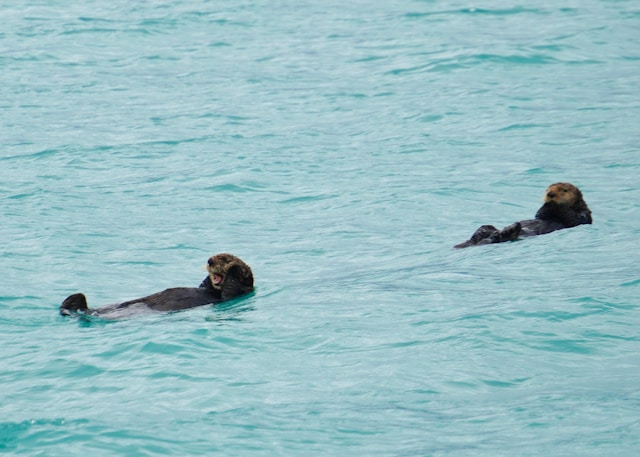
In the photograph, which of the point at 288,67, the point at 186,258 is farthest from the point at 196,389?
the point at 288,67

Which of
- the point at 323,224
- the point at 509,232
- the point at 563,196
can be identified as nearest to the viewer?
the point at 509,232

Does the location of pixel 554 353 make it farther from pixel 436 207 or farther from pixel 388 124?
pixel 388 124

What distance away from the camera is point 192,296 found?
25.6ft

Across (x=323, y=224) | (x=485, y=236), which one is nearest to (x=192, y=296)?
(x=485, y=236)

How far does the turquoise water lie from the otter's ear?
0.51 feet

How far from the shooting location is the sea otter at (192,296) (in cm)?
754

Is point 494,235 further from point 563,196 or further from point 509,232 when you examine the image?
point 563,196

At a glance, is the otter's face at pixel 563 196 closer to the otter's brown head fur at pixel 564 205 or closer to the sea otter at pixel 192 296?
the otter's brown head fur at pixel 564 205

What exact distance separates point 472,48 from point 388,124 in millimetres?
4414

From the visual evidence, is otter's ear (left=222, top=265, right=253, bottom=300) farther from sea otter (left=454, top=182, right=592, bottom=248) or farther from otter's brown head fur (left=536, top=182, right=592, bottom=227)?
otter's brown head fur (left=536, top=182, right=592, bottom=227)

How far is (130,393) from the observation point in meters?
6.27

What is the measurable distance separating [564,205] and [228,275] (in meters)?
3.15

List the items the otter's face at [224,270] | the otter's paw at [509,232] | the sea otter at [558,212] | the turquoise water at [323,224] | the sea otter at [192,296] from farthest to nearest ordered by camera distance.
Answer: the sea otter at [558,212] < the otter's paw at [509,232] < the otter's face at [224,270] < the sea otter at [192,296] < the turquoise water at [323,224]

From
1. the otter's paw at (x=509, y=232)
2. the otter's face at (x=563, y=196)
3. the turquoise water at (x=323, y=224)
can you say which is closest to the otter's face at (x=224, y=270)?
the turquoise water at (x=323, y=224)
